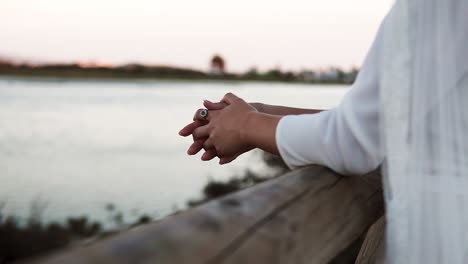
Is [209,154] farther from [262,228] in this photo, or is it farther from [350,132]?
[262,228]

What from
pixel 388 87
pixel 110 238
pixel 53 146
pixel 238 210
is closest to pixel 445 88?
pixel 388 87

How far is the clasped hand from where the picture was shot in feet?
3.48

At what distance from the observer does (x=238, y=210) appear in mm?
627

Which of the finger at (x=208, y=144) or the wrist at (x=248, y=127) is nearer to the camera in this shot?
the wrist at (x=248, y=127)

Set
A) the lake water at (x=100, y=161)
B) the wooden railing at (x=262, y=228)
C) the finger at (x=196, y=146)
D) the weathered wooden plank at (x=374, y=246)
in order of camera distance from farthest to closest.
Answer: the lake water at (x=100, y=161)
the finger at (x=196, y=146)
the weathered wooden plank at (x=374, y=246)
the wooden railing at (x=262, y=228)

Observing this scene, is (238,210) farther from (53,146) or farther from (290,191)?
(53,146)

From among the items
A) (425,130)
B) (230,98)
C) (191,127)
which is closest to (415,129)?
(425,130)

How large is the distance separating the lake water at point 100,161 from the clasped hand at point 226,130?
9.38 feet

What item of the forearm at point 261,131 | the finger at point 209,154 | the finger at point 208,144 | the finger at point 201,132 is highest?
the forearm at point 261,131

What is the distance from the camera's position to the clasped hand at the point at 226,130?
1061mm

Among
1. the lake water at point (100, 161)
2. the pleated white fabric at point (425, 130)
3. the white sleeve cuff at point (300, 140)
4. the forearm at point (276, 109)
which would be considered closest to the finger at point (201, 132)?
the forearm at point (276, 109)

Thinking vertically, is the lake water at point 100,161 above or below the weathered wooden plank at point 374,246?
below

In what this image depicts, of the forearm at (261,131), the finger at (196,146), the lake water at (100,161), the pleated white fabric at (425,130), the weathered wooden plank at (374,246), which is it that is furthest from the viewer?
the lake water at (100,161)

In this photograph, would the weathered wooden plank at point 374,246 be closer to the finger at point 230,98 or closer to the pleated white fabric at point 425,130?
the pleated white fabric at point 425,130
